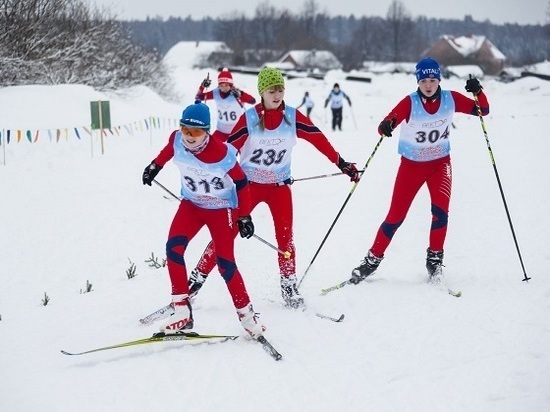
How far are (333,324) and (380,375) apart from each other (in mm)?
937

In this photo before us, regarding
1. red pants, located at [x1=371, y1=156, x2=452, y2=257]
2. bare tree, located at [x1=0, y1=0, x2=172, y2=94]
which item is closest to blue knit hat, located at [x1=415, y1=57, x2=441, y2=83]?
red pants, located at [x1=371, y1=156, x2=452, y2=257]

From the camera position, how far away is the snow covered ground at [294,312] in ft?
11.4

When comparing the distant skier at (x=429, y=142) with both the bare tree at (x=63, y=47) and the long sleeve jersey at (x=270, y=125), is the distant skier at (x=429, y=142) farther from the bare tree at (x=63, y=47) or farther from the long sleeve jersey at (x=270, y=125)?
the bare tree at (x=63, y=47)

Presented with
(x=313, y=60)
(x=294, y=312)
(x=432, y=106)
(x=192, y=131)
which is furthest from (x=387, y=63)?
(x=192, y=131)

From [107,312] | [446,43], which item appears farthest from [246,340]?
[446,43]

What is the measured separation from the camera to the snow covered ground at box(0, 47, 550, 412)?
349cm

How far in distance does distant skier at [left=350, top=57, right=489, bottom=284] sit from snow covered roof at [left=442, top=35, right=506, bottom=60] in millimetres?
84395

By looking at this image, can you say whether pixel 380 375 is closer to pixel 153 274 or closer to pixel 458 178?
pixel 153 274

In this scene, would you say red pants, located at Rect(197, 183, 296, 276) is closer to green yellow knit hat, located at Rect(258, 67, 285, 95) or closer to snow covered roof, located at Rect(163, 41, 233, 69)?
green yellow knit hat, located at Rect(258, 67, 285, 95)

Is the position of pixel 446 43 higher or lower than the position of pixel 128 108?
higher

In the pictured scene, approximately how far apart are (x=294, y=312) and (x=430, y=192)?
72.7 inches

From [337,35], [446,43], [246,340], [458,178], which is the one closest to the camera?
[246,340]

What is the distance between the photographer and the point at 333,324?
4.60 metres

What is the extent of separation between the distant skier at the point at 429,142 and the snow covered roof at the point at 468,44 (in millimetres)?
84395
